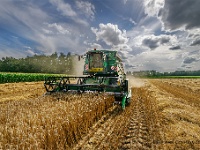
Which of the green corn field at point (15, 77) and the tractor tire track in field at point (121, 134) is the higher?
the green corn field at point (15, 77)

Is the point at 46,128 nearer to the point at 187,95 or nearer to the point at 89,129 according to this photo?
the point at 89,129

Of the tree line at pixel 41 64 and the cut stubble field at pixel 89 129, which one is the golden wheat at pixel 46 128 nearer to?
the cut stubble field at pixel 89 129

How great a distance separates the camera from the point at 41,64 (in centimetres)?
9025

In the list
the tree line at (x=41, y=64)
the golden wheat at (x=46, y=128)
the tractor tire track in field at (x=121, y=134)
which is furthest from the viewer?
the tree line at (x=41, y=64)

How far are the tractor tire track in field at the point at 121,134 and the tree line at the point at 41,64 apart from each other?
81887mm

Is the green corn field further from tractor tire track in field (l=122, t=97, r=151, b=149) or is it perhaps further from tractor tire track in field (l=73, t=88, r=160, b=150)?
tractor tire track in field (l=122, t=97, r=151, b=149)

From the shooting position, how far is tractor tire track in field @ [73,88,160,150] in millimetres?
4668

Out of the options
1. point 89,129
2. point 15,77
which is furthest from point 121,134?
point 15,77

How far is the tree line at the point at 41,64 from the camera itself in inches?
3263

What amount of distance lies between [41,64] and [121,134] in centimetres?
8975

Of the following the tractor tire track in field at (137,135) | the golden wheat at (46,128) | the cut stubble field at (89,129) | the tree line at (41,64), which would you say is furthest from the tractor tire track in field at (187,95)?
the tree line at (41,64)

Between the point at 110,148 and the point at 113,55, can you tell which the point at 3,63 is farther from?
the point at 110,148

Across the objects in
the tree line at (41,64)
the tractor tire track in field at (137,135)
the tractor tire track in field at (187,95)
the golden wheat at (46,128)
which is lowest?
the tractor tire track in field at (187,95)

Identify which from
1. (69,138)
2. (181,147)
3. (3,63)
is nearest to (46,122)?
(69,138)
